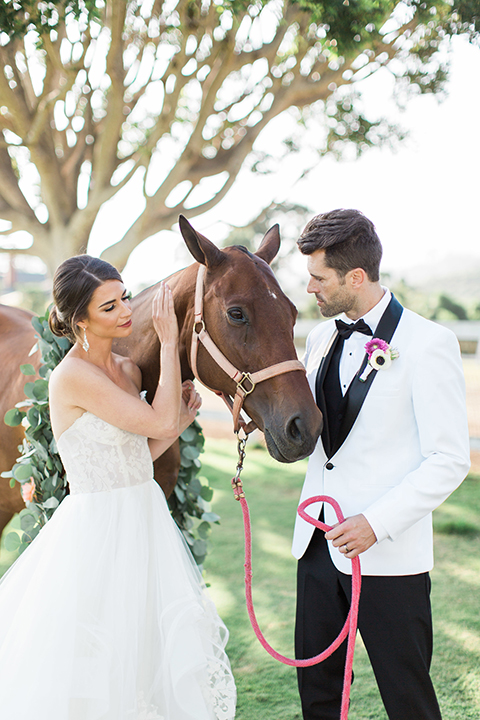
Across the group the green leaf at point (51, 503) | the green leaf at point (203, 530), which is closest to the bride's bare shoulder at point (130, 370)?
the green leaf at point (51, 503)

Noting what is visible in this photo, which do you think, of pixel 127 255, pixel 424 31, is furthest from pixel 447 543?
pixel 424 31

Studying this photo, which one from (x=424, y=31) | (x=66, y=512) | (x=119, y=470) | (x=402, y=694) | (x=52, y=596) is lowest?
(x=402, y=694)

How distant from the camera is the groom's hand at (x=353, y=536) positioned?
5.81ft

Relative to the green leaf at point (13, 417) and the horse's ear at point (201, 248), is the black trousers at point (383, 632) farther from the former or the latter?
the green leaf at point (13, 417)

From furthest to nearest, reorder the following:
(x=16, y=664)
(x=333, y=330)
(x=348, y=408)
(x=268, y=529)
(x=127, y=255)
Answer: (x=127, y=255)
(x=268, y=529)
(x=333, y=330)
(x=348, y=408)
(x=16, y=664)

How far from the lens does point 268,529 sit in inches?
222

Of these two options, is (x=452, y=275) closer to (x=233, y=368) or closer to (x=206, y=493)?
(x=206, y=493)

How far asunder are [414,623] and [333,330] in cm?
115

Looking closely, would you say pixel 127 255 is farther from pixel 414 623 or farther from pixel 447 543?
pixel 414 623

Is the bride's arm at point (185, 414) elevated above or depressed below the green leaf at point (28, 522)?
above

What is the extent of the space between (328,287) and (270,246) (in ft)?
1.75

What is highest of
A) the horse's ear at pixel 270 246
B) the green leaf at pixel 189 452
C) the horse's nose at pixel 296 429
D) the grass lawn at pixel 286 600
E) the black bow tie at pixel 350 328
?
the horse's ear at pixel 270 246

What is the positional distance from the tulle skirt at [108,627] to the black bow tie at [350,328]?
993 mm

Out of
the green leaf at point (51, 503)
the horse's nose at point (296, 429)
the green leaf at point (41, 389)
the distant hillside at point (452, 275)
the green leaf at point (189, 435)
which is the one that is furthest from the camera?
the distant hillside at point (452, 275)
